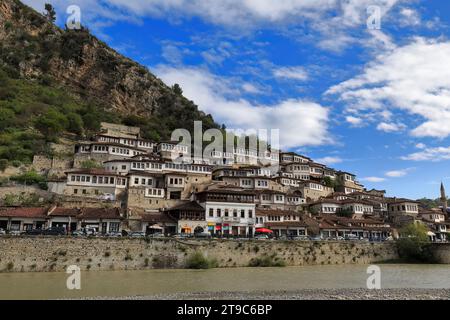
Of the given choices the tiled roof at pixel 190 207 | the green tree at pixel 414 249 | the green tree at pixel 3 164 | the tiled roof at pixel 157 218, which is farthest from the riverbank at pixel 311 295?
the green tree at pixel 3 164

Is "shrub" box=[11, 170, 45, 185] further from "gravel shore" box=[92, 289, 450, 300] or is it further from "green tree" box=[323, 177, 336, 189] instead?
"green tree" box=[323, 177, 336, 189]

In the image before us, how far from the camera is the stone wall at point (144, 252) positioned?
35.4 metres

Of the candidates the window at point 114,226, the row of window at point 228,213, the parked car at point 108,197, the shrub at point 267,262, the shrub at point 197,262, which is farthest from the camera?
the parked car at point 108,197

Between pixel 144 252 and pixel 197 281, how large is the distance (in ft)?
31.6

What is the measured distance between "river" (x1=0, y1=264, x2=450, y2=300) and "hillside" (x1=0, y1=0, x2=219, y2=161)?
55.7m

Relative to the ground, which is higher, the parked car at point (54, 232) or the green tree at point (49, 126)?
the green tree at point (49, 126)

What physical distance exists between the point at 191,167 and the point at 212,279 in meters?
34.0

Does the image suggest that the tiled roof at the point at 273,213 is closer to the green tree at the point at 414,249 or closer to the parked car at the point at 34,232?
the green tree at the point at 414,249

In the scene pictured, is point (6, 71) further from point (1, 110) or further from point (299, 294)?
point (299, 294)

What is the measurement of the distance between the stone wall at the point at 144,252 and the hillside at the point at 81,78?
165 feet

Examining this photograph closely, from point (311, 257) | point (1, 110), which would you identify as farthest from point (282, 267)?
point (1, 110)

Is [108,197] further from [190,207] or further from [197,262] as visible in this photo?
[197,262]

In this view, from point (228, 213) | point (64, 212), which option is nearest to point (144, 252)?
point (64, 212)

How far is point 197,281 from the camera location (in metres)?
31.5
